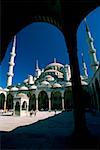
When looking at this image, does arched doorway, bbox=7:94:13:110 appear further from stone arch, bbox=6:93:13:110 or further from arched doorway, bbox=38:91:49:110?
arched doorway, bbox=38:91:49:110

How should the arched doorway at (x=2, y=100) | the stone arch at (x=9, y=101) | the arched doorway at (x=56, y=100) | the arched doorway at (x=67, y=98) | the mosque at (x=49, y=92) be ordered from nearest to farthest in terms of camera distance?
the mosque at (x=49, y=92)
the arched doorway at (x=67, y=98)
the arched doorway at (x=56, y=100)
the arched doorway at (x=2, y=100)
the stone arch at (x=9, y=101)

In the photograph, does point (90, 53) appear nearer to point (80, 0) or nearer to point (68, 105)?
point (68, 105)

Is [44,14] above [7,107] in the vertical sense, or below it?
above

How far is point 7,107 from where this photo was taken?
4038 centimetres

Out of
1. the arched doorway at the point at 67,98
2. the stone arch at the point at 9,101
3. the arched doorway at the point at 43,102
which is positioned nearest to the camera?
the arched doorway at the point at 67,98

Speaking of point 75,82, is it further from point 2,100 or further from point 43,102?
point 2,100

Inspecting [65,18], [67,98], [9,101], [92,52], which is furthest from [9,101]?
[65,18]

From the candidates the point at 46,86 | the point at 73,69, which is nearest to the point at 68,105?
the point at 46,86

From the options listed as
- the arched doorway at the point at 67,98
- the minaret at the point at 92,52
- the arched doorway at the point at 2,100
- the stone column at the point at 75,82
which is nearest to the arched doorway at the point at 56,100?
the arched doorway at the point at 67,98

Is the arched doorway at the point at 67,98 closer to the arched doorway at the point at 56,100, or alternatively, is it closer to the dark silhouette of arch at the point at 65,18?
the arched doorway at the point at 56,100

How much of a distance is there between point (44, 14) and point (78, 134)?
13.8ft

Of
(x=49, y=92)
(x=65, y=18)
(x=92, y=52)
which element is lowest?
(x=49, y=92)

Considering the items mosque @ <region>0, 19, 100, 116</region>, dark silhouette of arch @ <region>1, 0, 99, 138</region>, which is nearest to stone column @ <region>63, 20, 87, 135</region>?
dark silhouette of arch @ <region>1, 0, 99, 138</region>

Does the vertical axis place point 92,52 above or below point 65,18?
above
